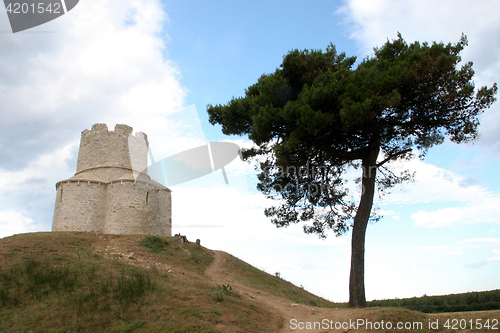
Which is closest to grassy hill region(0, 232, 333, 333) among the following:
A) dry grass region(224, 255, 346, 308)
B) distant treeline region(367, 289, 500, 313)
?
dry grass region(224, 255, 346, 308)

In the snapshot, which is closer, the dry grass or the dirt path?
the dirt path

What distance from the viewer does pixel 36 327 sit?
909 centimetres

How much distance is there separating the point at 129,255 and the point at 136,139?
36.8ft

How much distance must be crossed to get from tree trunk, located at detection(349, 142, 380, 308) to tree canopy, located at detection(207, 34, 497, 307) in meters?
0.04

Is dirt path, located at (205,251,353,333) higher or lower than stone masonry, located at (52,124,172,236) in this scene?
lower

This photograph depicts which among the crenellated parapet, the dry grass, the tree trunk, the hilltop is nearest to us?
the hilltop

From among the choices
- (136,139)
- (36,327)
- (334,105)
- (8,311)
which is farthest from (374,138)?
(136,139)

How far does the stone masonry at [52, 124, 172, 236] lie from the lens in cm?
2067

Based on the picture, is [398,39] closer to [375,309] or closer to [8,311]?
[375,309]

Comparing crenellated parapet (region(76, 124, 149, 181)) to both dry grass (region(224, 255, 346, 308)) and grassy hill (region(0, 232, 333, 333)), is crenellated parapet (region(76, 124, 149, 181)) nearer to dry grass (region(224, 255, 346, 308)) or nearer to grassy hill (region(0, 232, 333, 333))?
grassy hill (region(0, 232, 333, 333))

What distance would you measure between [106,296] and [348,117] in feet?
34.2

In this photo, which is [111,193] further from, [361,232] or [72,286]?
[361,232]

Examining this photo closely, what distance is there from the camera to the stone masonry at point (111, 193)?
814 inches

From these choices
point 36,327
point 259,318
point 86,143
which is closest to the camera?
point 36,327
